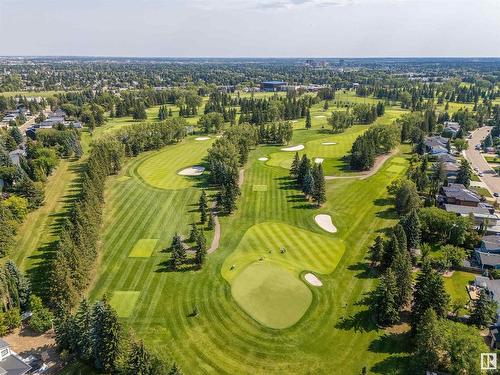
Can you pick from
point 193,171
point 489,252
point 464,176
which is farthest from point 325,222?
point 193,171

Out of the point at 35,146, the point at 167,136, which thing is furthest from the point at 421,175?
the point at 35,146

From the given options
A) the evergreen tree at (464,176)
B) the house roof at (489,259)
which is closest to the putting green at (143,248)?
the house roof at (489,259)

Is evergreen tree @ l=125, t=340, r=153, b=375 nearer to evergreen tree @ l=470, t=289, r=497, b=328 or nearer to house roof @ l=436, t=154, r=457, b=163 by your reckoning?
evergreen tree @ l=470, t=289, r=497, b=328

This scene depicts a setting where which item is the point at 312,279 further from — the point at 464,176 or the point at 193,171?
the point at 193,171

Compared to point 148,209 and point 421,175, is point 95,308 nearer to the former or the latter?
point 148,209

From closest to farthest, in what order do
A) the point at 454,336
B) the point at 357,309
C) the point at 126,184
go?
1. the point at 454,336
2. the point at 357,309
3. the point at 126,184

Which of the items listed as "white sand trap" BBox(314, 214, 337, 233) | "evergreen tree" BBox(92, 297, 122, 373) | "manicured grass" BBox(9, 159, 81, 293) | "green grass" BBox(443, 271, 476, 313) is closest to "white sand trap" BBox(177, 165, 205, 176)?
"manicured grass" BBox(9, 159, 81, 293)
